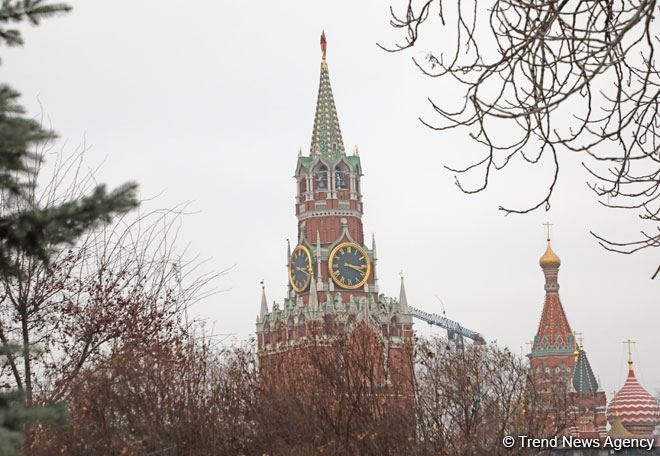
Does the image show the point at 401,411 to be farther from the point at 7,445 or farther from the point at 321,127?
the point at 321,127

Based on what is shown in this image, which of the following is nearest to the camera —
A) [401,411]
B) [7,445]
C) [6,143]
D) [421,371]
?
[7,445]

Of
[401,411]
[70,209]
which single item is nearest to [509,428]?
[401,411]

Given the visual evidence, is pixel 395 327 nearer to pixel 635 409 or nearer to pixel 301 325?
pixel 301 325

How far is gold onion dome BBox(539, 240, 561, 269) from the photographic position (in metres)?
89.9

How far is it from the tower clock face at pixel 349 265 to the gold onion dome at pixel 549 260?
13421 millimetres

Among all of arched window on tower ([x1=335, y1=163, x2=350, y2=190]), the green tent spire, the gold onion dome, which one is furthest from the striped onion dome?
the green tent spire

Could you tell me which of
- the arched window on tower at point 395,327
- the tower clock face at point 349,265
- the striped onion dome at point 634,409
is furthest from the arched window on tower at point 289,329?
the striped onion dome at point 634,409

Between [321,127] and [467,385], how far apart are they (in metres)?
59.5

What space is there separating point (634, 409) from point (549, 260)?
47.1 ft

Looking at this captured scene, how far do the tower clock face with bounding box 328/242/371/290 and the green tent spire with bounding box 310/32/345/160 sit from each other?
587 cm

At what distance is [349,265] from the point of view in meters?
83.4

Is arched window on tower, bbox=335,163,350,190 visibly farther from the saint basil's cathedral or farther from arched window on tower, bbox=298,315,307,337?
arched window on tower, bbox=298,315,307,337

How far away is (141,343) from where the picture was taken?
66.0 ft

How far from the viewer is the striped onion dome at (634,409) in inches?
3054
